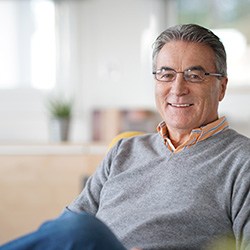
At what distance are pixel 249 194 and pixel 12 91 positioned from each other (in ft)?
9.44

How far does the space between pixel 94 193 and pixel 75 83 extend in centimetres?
221

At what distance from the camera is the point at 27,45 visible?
14.0 ft

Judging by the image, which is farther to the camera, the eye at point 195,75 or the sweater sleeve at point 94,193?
the sweater sleeve at point 94,193

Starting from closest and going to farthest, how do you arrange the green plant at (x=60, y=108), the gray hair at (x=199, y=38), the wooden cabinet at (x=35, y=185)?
the gray hair at (x=199, y=38) < the wooden cabinet at (x=35, y=185) < the green plant at (x=60, y=108)

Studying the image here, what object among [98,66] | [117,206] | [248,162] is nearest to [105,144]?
[98,66]

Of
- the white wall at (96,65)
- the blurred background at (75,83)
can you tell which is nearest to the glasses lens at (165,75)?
the blurred background at (75,83)

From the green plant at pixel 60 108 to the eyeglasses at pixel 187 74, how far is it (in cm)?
206

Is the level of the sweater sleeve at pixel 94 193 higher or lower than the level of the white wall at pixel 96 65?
lower

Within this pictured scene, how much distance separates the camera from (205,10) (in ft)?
12.9

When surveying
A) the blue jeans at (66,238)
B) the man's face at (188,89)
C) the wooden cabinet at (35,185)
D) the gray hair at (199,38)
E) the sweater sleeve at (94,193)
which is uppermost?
the gray hair at (199,38)

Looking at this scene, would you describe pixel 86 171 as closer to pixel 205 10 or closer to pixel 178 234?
pixel 205 10

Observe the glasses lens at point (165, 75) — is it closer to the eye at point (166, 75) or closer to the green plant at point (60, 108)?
the eye at point (166, 75)

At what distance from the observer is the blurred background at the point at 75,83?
3.82m

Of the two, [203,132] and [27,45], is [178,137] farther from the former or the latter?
[27,45]
